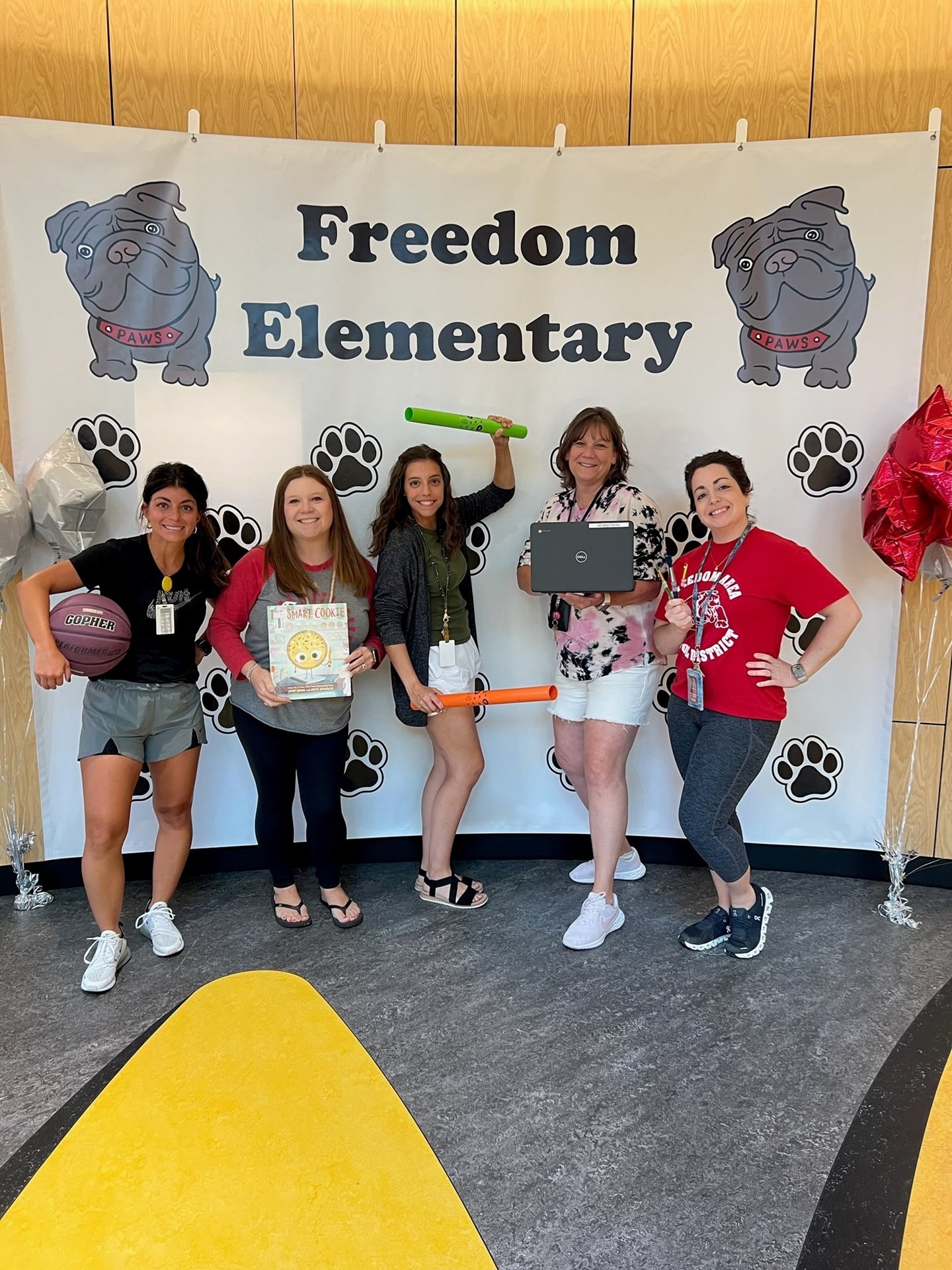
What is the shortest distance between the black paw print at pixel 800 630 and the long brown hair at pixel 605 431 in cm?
93

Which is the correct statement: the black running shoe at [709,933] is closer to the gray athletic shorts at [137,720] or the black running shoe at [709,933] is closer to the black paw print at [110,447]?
the gray athletic shorts at [137,720]

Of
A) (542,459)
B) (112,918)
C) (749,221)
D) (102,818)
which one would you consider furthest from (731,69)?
(112,918)

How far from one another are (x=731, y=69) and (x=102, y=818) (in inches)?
138

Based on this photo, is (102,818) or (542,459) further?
(542,459)

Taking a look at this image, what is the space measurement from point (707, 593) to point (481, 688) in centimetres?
106

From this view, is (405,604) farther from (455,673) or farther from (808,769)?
(808,769)

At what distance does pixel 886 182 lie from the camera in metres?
2.97

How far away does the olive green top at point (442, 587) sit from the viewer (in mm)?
2848

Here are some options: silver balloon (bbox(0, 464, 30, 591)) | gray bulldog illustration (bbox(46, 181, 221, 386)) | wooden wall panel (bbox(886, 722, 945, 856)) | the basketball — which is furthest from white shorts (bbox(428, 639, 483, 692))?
wooden wall panel (bbox(886, 722, 945, 856))

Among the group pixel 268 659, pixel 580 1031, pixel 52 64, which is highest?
pixel 52 64

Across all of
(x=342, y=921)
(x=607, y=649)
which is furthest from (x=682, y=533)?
(x=342, y=921)

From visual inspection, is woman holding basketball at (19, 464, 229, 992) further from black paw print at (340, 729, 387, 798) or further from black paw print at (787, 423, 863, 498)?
black paw print at (787, 423, 863, 498)

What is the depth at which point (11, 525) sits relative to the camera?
2783 millimetres

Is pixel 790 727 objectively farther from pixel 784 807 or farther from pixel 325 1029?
pixel 325 1029
